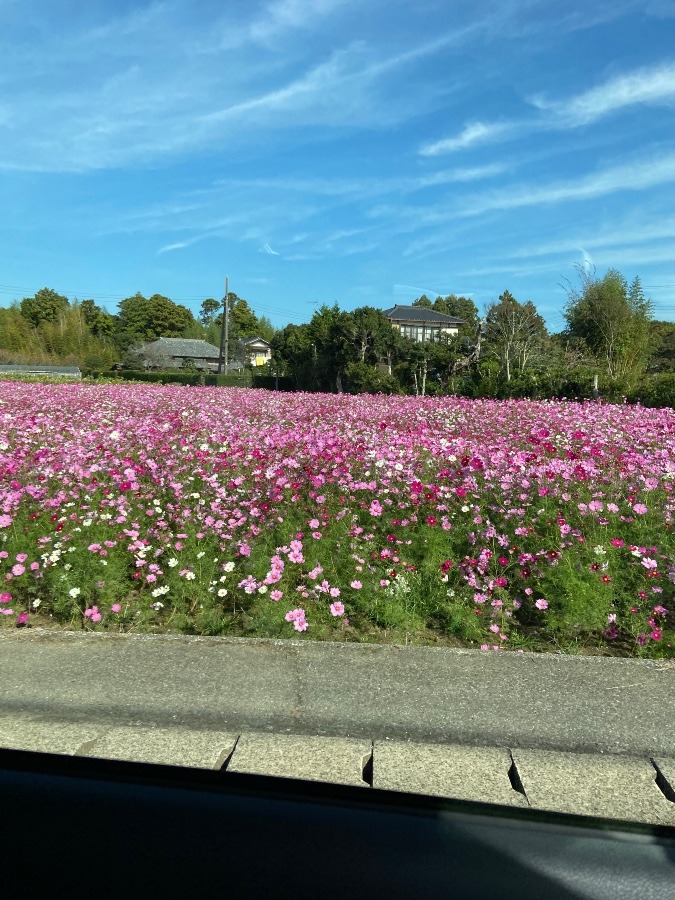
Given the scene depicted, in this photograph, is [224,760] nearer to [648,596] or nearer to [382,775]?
[382,775]

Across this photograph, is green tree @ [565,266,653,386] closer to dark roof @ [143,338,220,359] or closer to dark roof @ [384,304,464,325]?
dark roof @ [384,304,464,325]

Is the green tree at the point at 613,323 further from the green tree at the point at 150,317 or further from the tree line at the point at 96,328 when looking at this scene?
the green tree at the point at 150,317

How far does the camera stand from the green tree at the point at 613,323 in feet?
78.1

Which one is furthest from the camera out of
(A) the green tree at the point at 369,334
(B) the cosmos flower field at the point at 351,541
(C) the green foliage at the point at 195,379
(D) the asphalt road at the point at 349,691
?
(C) the green foliage at the point at 195,379

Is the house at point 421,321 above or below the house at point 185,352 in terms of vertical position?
above

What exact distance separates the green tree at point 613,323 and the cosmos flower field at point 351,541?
748 inches

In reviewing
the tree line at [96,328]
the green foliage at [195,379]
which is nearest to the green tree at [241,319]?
the tree line at [96,328]

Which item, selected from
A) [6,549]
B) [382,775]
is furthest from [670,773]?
[6,549]

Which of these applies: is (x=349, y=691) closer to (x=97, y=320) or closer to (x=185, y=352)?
(x=185, y=352)

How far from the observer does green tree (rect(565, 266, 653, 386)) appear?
23.8 meters

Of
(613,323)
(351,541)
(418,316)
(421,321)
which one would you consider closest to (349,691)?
(351,541)

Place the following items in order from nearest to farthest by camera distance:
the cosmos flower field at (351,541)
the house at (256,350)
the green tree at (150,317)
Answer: the cosmos flower field at (351,541) → the house at (256,350) → the green tree at (150,317)

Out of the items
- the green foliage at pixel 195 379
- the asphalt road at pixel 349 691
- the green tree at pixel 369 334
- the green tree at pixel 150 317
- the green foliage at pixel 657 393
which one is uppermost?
the green tree at pixel 150 317

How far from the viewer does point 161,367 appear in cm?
7094
